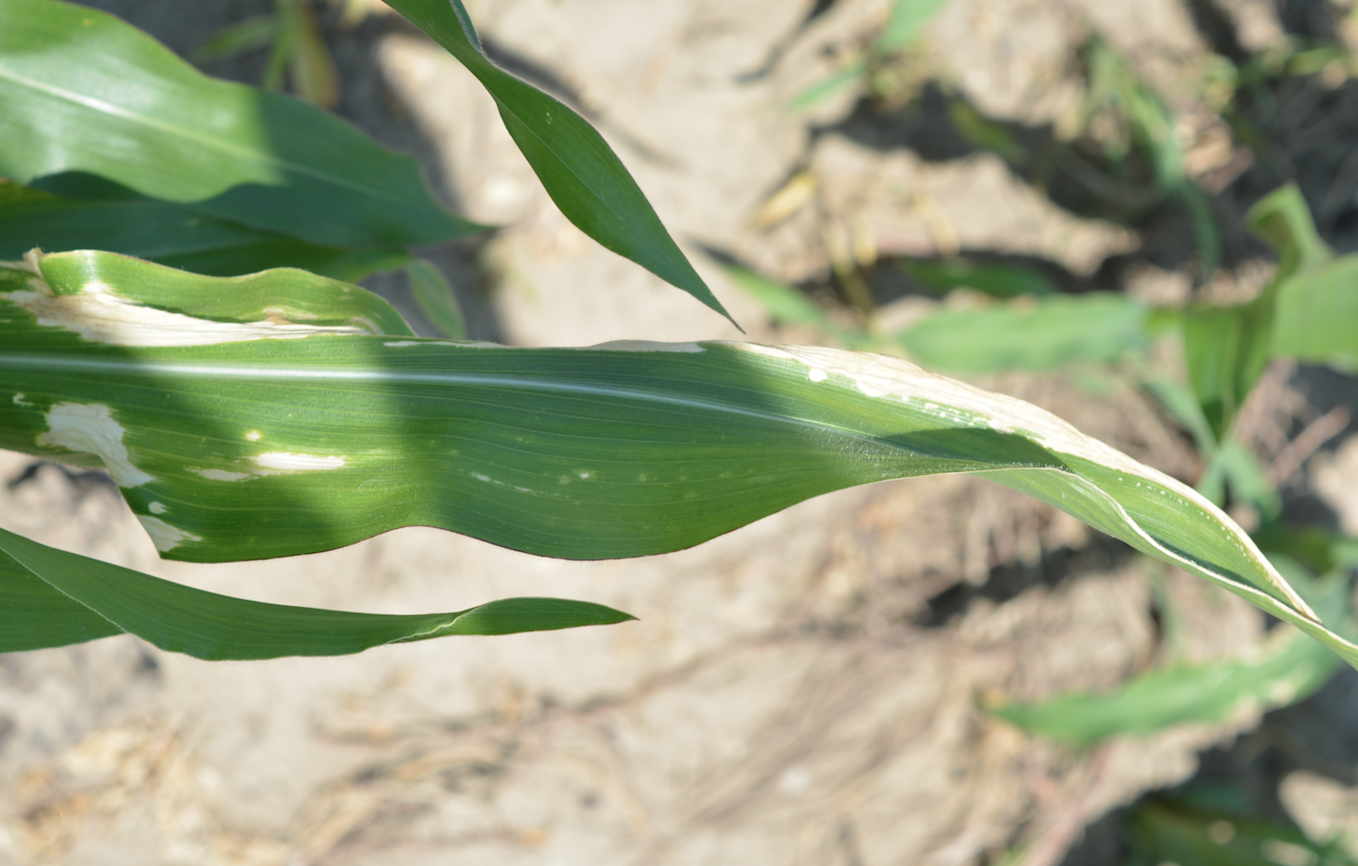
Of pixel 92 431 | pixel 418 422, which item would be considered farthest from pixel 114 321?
pixel 418 422

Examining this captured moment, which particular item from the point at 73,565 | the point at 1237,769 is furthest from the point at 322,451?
the point at 1237,769

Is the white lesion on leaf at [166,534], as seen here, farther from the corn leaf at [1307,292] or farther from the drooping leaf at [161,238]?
the corn leaf at [1307,292]

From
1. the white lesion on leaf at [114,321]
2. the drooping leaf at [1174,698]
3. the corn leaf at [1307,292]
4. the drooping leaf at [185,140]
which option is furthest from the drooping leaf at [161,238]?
the drooping leaf at [1174,698]

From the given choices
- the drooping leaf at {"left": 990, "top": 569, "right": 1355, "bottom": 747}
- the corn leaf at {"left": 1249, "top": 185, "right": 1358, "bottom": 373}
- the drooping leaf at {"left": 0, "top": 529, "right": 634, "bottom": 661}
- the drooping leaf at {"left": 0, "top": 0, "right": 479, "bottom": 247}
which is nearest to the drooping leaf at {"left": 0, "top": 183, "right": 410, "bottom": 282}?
the drooping leaf at {"left": 0, "top": 0, "right": 479, "bottom": 247}

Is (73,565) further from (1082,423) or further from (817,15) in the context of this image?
(1082,423)

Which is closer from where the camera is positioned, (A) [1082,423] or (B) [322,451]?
(B) [322,451]

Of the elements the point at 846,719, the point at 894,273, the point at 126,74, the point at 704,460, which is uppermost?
the point at 126,74

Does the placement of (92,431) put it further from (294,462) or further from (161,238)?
(161,238)

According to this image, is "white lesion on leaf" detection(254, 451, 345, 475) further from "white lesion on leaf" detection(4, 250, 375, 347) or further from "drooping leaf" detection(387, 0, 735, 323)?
"drooping leaf" detection(387, 0, 735, 323)

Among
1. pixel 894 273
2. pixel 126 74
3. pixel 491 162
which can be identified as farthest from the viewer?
pixel 894 273
